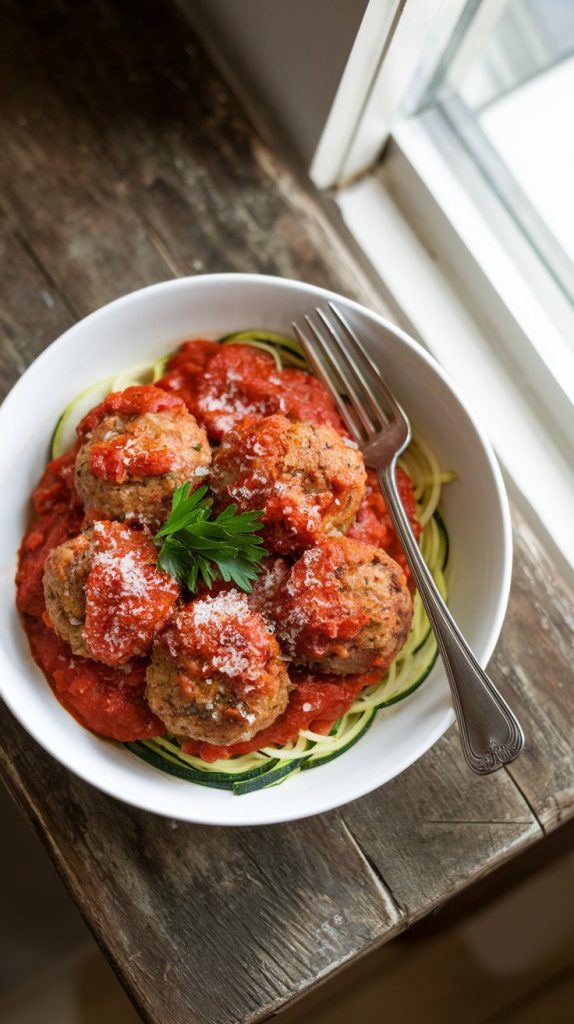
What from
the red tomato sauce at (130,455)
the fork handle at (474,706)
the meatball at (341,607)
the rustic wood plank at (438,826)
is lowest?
the rustic wood plank at (438,826)

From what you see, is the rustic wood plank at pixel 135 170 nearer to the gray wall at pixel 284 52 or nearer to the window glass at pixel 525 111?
the gray wall at pixel 284 52

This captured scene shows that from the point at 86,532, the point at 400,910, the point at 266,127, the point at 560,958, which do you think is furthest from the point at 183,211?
the point at 560,958

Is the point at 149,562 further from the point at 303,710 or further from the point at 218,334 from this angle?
the point at 218,334

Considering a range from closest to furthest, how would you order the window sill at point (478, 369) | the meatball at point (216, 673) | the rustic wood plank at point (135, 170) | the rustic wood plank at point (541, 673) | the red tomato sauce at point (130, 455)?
the meatball at point (216, 673)
the red tomato sauce at point (130, 455)
the rustic wood plank at point (541, 673)
the window sill at point (478, 369)
the rustic wood plank at point (135, 170)

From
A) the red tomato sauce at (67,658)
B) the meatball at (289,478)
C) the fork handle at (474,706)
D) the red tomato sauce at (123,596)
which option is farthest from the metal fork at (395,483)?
the red tomato sauce at (67,658)

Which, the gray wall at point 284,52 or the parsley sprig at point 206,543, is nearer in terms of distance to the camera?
the parsley sprig at point 206,543

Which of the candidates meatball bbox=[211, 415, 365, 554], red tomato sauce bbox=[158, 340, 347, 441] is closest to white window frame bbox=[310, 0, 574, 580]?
red tomato sauce bbox=[158, 340, 347, 441]

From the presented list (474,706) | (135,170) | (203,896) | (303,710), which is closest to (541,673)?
(474,706)
